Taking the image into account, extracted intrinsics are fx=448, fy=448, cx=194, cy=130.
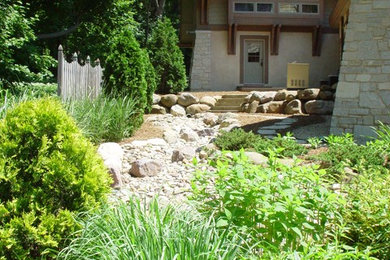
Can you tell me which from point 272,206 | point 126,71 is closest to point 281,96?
point 126,71

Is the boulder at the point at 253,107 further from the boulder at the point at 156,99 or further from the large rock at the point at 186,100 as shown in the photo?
the boulder at the point at 156,99

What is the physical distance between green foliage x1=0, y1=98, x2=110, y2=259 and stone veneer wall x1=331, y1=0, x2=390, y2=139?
6.83 metres

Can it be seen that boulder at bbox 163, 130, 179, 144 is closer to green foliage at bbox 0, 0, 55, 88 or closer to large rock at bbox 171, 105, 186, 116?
green foliage at bbox 0, 0, 55, 88

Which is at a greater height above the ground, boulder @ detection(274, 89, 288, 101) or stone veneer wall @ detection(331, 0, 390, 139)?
stone veneer wall @ detection(331, 0, 390, 139)

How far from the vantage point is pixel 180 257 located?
229 centimetres

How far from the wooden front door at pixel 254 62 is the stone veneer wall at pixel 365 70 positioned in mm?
10569

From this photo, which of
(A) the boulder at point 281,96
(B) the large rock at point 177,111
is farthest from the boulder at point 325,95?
(B) the large rock at point 177,111

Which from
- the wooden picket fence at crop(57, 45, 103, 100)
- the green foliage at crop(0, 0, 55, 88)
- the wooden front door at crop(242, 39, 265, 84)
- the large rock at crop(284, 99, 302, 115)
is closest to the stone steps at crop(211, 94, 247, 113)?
the large rock at crop(284, 99, 302, 115)

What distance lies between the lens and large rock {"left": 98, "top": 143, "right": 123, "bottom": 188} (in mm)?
5461

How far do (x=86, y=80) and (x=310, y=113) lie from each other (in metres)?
6.08

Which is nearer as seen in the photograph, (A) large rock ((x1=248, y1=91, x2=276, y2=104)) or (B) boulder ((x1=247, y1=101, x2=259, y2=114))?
(B) boulder ((x1=247, y1=101, x2=259, y2=114))

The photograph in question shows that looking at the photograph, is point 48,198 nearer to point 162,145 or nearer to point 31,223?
point 31,223

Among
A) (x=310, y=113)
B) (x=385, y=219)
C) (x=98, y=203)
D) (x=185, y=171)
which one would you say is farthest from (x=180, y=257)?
(x=310, y=113)

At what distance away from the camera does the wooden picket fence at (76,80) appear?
7820 mm
